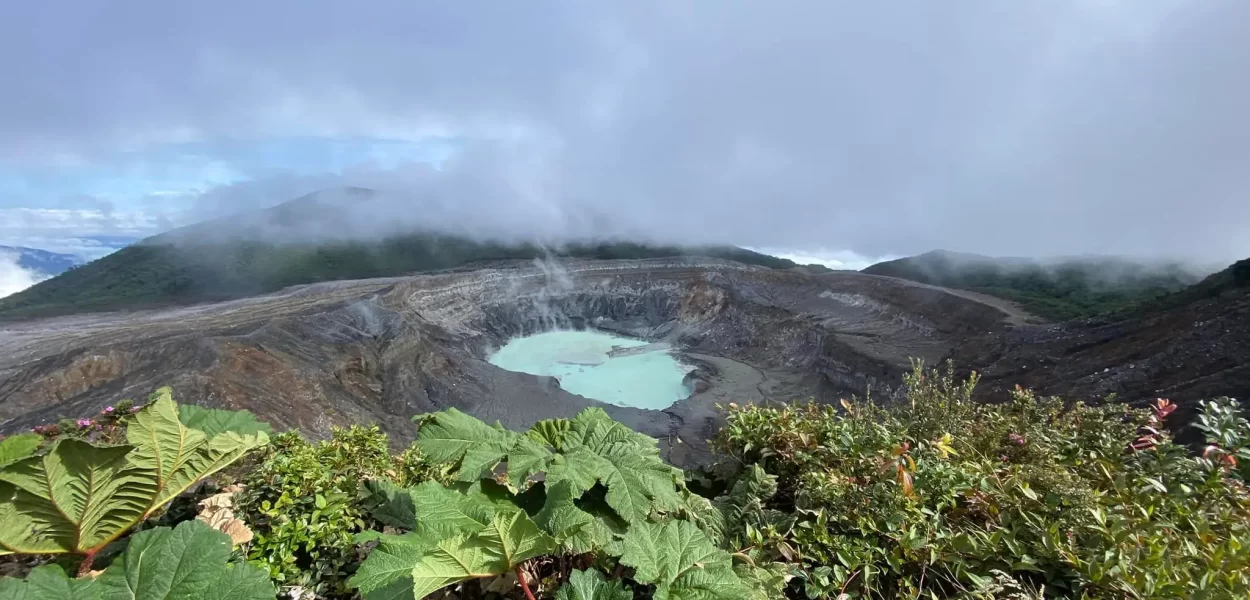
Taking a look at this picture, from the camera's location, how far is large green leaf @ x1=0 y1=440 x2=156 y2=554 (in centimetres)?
215

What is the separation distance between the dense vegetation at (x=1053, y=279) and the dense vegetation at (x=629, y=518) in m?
45.2

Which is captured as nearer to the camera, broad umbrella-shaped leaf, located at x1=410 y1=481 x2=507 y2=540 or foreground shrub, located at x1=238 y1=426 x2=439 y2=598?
broad umbrella-shaped leaf, located at x1=410 y1=481 x2=507 y2=540

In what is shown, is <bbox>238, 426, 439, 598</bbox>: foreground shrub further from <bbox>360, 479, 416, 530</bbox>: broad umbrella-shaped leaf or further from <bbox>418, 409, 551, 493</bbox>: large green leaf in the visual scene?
<bbox>418, 409, 551, 493</bbox>: large green leaf

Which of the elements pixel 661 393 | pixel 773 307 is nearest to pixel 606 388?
pixel 661 393

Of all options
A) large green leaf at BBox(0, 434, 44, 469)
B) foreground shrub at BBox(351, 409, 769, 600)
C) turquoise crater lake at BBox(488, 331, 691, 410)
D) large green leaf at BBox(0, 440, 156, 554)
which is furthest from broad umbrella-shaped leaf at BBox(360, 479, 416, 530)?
turquoise crater lake at BBox(488, 331, 691, 410)

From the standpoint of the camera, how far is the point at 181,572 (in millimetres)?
1898

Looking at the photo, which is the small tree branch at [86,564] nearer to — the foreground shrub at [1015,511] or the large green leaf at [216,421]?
the large green leaf at [216,421]

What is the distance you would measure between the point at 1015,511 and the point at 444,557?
2714 mm

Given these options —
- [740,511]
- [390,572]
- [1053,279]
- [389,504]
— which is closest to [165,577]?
[390,572]

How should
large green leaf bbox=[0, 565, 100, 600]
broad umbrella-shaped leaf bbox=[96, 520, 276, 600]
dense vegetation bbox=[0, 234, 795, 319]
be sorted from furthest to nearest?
dense vegetation bbox=[0, 234, 795, 319]
broad umbrella-shaped leaf bbox=[96, 520, 276, 600]
large green leaf bbox=[0, 565, 100, 600]

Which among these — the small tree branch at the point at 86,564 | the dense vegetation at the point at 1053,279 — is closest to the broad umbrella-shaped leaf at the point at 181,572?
the small tree branch at the point at 86,564

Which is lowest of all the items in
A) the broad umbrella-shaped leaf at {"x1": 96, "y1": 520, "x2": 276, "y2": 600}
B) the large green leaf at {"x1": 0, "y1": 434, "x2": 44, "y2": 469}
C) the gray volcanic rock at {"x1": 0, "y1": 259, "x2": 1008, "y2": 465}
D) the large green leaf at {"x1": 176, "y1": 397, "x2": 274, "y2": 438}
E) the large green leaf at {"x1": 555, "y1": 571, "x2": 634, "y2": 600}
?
the gray volcanic rock at {"x1": 0, "y1": 259, "x2": 1008, "y2": 465}

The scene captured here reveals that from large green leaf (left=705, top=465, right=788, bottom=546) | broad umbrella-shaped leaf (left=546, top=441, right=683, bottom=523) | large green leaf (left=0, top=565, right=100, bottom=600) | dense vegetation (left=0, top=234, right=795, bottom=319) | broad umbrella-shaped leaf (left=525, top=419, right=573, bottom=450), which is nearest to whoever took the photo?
large green leaf (left=0, top=565, right=100, bottom=600)

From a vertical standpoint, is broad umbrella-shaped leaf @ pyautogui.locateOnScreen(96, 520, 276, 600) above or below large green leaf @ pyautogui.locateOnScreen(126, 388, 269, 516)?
below
